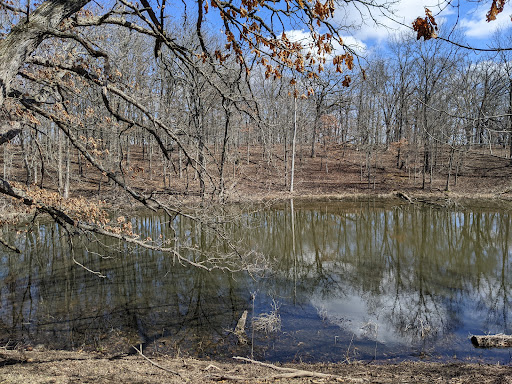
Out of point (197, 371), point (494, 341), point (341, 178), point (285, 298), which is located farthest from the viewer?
point (341, 178)

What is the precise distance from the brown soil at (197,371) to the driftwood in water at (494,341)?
3.63 feet

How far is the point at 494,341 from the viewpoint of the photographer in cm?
641

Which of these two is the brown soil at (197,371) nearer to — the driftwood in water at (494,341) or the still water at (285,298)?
the still water at (285,298)

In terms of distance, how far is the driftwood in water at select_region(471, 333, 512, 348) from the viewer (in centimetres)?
637

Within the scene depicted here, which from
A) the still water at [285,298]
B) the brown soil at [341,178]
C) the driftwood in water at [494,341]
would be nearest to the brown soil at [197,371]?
the still water at [285,298]

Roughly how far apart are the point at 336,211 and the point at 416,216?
13.9 feet

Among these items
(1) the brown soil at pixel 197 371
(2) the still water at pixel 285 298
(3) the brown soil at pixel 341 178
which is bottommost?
(2) the still water at pixel 285 298

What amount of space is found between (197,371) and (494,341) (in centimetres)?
532

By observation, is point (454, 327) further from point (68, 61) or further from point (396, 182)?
point (396, 182)

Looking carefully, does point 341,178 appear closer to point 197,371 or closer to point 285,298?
point 285,298

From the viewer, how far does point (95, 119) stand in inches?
203

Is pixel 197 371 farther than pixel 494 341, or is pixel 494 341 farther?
pixel 494 341

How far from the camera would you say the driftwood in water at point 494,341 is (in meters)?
6.37

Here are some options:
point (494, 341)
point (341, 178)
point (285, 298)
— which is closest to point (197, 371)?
point (285, 298)
